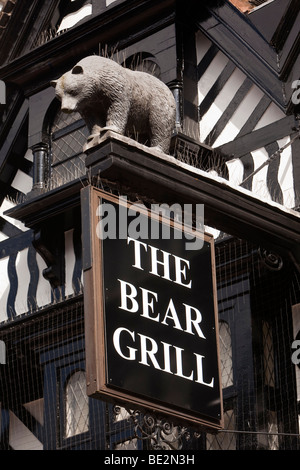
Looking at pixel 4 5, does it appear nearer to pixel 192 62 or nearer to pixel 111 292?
pixel 192 62

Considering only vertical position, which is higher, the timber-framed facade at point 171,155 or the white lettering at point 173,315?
the timber-framed facade at point 171,155

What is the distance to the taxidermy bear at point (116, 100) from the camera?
14.3m

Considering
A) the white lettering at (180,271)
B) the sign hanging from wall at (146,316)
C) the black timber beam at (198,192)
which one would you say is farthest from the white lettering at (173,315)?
the black timber beam at (198,192)

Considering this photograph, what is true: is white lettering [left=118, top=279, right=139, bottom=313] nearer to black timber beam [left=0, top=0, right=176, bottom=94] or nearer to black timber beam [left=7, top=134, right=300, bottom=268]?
black timber beam [left=7, top=134, right=300, bottom=268]

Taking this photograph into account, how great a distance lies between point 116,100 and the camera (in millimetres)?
14297

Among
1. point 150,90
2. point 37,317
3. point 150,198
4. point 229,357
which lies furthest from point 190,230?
point 37,317

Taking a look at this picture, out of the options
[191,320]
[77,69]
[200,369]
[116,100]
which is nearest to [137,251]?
[191,320]

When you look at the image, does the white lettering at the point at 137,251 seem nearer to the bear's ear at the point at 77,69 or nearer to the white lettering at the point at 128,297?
the white lettering at the point at 128,297

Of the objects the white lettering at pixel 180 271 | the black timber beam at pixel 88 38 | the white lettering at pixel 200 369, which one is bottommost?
the white lettering at pixel 200 369

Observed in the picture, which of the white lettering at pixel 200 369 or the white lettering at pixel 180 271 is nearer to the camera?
the white lettering at pixel 200 369

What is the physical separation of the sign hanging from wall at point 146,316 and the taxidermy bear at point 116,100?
3.44 ft

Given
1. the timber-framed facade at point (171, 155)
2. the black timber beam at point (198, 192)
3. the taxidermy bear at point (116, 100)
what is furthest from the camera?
the timber-framed facade at point (171, 155)

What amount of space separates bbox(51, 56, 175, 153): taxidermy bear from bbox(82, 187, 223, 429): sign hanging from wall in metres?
1.05
